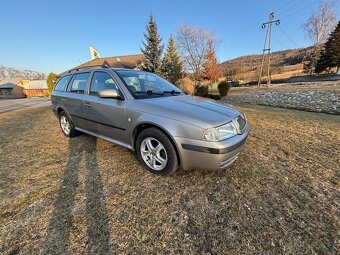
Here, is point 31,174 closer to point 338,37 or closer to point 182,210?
point 182,210

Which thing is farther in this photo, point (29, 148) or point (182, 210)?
point (29, 148)

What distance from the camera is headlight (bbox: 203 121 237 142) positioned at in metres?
2.38

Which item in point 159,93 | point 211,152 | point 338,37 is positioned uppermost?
point 338,37

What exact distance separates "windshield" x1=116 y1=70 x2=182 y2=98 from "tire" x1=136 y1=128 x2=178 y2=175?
726 millimetres

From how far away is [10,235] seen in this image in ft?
6.36

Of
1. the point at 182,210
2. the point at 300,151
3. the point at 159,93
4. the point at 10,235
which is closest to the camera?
the point at 10,235

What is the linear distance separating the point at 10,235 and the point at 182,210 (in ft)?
5.92

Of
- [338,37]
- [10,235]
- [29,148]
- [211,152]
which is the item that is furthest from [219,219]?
[338,37]

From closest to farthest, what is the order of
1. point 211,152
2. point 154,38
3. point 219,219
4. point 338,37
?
point 219,219, point 211,152, point 154,38, point 338,37

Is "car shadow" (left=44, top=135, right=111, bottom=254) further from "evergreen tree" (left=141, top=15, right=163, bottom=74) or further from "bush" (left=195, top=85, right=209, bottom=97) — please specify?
"evergreen tree" (left=141, top=15, right=163, bottom=74)

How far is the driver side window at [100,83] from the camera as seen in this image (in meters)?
3.40

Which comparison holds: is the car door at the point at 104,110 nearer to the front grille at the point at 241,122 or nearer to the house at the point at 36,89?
the front grille at the point at 241,122

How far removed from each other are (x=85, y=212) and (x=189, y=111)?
5.89 feet

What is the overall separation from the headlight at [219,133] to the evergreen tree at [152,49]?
2187 cm
